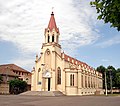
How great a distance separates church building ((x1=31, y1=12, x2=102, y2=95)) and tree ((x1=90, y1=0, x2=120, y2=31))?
5696cm

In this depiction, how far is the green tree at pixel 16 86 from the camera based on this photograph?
72562 millimetres

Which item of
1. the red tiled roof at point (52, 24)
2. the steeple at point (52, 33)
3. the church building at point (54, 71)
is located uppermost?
the red tiled roof at point (52, 24)

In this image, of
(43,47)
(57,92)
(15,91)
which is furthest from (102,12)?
(15,91)

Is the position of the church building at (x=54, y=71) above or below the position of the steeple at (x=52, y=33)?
below

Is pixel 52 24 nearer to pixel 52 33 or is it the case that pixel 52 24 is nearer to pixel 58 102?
pixel 52 33

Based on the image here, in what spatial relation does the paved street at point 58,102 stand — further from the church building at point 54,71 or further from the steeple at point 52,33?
the steeple at point 52,33

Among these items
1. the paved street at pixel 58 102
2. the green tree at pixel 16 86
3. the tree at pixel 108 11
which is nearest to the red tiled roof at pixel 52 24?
the green tree at pixel 16 86

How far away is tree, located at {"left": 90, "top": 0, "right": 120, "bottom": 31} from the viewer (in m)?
11.1

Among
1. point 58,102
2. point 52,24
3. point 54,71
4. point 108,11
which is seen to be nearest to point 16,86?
point 54,71

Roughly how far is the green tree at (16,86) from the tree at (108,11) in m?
64.0

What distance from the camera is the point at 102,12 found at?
11.6 meters

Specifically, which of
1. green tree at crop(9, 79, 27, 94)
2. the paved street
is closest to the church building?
green tree at crop(9, 79, 27, 94)

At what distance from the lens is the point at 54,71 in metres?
68.7

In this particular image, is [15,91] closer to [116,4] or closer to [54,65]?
[54,65]
